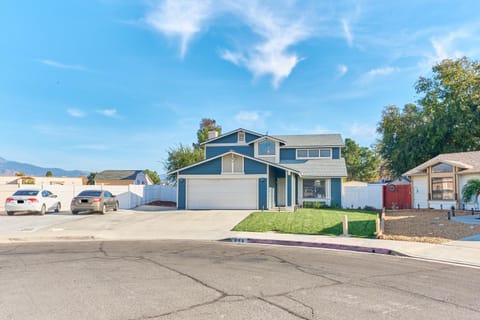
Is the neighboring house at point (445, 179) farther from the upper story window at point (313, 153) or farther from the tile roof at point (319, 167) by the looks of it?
the upper story window at point (313, 153)

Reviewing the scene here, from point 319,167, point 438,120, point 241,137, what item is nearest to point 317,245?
point 319,167

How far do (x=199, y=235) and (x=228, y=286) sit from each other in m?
8.44

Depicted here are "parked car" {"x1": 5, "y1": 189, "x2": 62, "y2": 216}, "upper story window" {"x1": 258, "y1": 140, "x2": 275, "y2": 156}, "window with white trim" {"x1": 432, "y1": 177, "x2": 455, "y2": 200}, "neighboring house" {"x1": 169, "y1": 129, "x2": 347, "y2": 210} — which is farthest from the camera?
"upper story window" {"x1": 258, "y1": 140, "x2": 275, "y2": 156}

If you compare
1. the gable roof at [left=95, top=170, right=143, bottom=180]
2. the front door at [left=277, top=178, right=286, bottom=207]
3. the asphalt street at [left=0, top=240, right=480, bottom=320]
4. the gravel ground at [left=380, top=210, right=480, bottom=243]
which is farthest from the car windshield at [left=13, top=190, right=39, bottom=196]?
the gable roof at [left=95, top=170, right=143, bottom=180]

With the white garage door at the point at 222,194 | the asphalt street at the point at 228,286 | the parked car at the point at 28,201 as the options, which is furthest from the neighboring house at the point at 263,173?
the asphalt street at the point at 228,286

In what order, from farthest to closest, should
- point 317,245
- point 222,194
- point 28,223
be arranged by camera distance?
point 222,194 → point 28,223 → point 317,245

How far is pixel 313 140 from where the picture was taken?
33469mm

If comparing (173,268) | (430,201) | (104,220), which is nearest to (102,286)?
(173,268)

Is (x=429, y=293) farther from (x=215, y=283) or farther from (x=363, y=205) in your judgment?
(x=363, y=205)

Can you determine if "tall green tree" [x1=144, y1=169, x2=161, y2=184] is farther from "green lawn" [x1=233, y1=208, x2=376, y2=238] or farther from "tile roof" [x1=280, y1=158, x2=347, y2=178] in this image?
"green lawn" [x1=233, y1=208, x2=376, y2=238]

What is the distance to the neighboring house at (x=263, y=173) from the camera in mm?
24922

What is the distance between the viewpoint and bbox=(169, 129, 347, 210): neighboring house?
24.9 meters

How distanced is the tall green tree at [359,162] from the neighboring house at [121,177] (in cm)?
3593

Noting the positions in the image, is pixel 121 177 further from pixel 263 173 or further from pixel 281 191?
pixel 263 173
